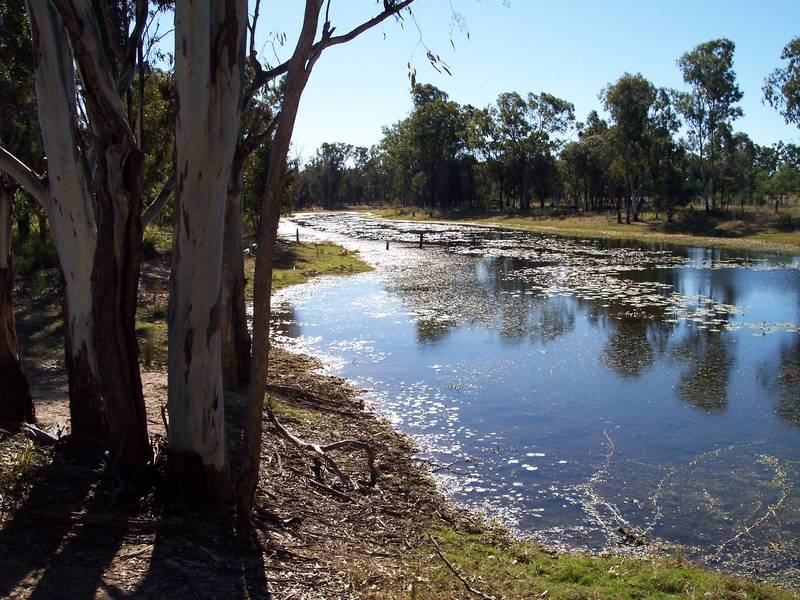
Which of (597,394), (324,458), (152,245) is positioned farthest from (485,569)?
(152,245)

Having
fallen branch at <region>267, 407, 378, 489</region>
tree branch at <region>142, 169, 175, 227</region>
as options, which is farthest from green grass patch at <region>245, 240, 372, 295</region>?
fallen branch at <region>267, 407, 378, 489</region>

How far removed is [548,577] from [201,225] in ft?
12.0

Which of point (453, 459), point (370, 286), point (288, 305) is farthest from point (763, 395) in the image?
point (370, 286)

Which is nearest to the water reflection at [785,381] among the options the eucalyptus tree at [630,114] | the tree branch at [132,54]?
the tree branch at [132,54]

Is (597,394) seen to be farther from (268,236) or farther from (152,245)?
(152,245)

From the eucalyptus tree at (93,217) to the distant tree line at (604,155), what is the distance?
31.5 metres

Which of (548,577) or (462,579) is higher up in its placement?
(462,579)

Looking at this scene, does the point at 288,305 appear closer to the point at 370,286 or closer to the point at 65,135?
the point at 370,286

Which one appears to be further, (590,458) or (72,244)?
(590,458)

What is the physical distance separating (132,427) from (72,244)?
1.50m

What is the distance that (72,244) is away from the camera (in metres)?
5.71

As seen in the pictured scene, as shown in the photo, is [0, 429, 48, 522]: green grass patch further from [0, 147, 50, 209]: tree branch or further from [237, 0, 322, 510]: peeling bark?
[0, 147, 50, 209]: tree branch

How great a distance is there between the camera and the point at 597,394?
469 inches

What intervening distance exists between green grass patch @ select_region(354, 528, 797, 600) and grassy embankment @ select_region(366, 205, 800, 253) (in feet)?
128
